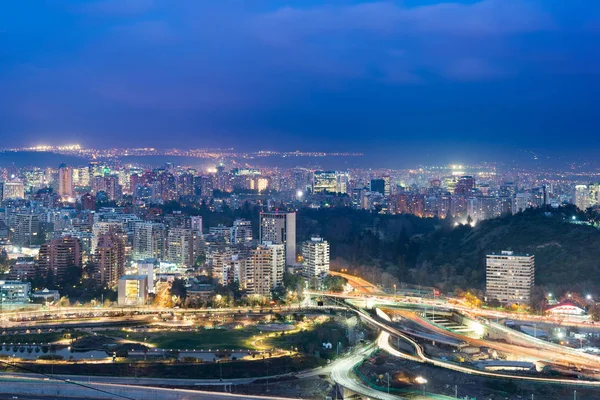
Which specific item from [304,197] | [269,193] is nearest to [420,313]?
[304,197]

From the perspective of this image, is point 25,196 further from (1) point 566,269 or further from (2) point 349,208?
(1) point 566,269

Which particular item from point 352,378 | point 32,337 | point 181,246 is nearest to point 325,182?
point 181,246

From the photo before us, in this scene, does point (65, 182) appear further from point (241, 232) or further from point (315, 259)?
point (315, 259)

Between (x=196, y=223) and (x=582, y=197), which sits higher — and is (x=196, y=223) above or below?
below

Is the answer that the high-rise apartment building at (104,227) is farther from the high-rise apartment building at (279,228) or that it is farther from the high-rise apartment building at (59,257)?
the high-rise apartment building at (279,228)

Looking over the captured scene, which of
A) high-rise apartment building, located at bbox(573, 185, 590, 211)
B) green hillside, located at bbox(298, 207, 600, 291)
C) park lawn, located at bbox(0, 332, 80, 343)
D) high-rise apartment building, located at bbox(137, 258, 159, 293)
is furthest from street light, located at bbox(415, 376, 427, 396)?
high-rise apartment building, located at bbox(573, 185, 590, 211)
